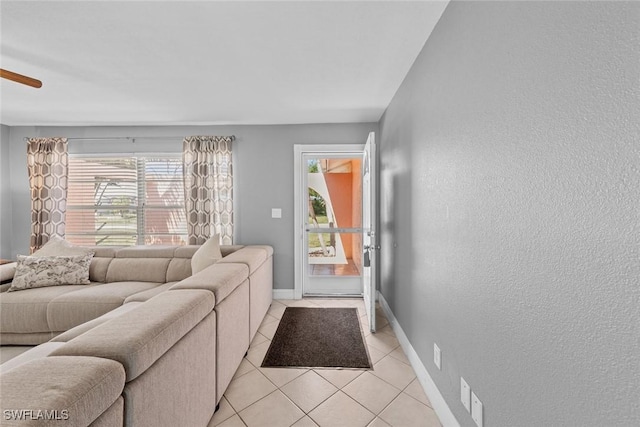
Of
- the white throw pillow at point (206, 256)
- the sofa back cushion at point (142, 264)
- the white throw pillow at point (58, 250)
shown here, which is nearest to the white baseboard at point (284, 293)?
the sofa back cushion at point (142, 264)

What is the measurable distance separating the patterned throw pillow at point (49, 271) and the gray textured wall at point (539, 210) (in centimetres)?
348

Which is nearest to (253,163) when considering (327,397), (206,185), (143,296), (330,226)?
(206,185)

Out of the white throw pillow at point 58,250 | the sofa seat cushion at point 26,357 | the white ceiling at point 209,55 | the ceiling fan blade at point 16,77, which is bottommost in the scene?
the sofa seat cushion at point 26,357

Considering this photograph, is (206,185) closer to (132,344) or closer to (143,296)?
(143,296)

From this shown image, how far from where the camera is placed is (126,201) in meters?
3.84

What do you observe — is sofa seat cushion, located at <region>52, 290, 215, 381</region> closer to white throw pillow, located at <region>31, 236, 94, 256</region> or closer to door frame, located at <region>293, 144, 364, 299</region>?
door frame, located at <region>293, 144, 364, 299</region>

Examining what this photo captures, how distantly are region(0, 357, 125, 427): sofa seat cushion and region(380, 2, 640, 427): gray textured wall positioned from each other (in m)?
1.30

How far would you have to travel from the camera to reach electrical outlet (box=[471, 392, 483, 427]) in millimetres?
1193

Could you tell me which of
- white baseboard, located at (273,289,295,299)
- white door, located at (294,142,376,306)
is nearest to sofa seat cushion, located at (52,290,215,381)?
white baseboard, located at (273,289,295,299)

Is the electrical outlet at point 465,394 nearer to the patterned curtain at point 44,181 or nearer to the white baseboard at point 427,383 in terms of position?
the white baseboard at point 427,383

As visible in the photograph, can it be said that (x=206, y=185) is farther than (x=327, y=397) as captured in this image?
Yes

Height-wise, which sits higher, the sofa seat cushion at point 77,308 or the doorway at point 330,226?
the doorway at point 330,226

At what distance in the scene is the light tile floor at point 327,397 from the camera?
64.2 inches

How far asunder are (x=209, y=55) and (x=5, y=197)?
391 cm
